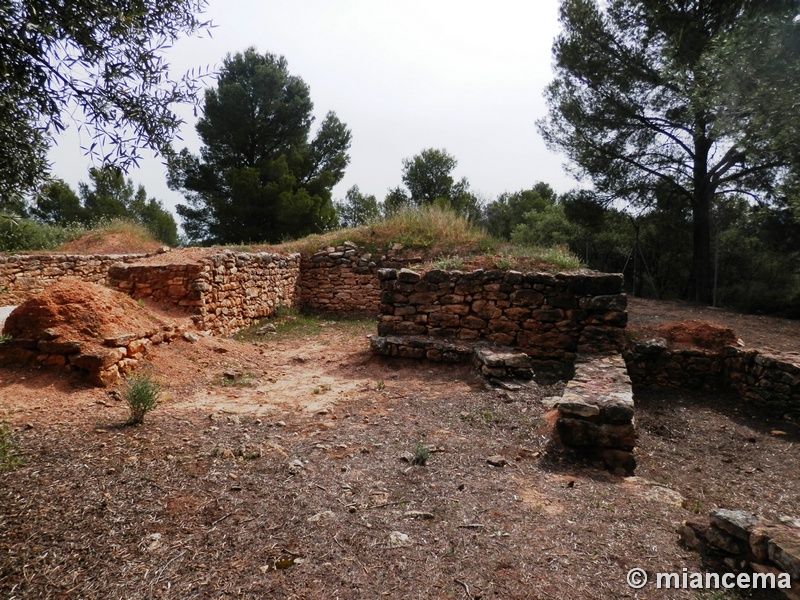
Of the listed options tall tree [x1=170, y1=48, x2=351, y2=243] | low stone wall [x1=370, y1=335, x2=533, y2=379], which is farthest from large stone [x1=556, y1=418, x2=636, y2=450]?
tall tree [x1=170, y1=48, x2=351, y2=243]

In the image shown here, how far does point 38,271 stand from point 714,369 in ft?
46.4

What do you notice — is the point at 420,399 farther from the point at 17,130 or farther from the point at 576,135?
the point at 576,135

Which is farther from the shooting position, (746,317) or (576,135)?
(576,135)

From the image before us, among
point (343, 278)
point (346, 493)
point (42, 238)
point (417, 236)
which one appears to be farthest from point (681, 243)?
point (42, 238)

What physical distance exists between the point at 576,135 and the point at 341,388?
1457 cm

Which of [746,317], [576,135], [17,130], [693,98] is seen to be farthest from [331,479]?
[576,135]

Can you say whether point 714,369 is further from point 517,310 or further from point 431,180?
point 431,180

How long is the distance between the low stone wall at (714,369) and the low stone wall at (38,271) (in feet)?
36.0

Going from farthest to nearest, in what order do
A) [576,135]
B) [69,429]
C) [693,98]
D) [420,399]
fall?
1. [576,135]
2. [693,98]
3. [420,399]
4. [69,429]

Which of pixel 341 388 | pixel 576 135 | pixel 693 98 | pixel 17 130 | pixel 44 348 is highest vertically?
pixel 576 135

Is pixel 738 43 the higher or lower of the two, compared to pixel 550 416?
higher

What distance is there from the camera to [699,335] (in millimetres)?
7094

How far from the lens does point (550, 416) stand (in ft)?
15.8

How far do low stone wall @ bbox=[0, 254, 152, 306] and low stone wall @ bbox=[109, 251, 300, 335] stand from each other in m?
2.47
